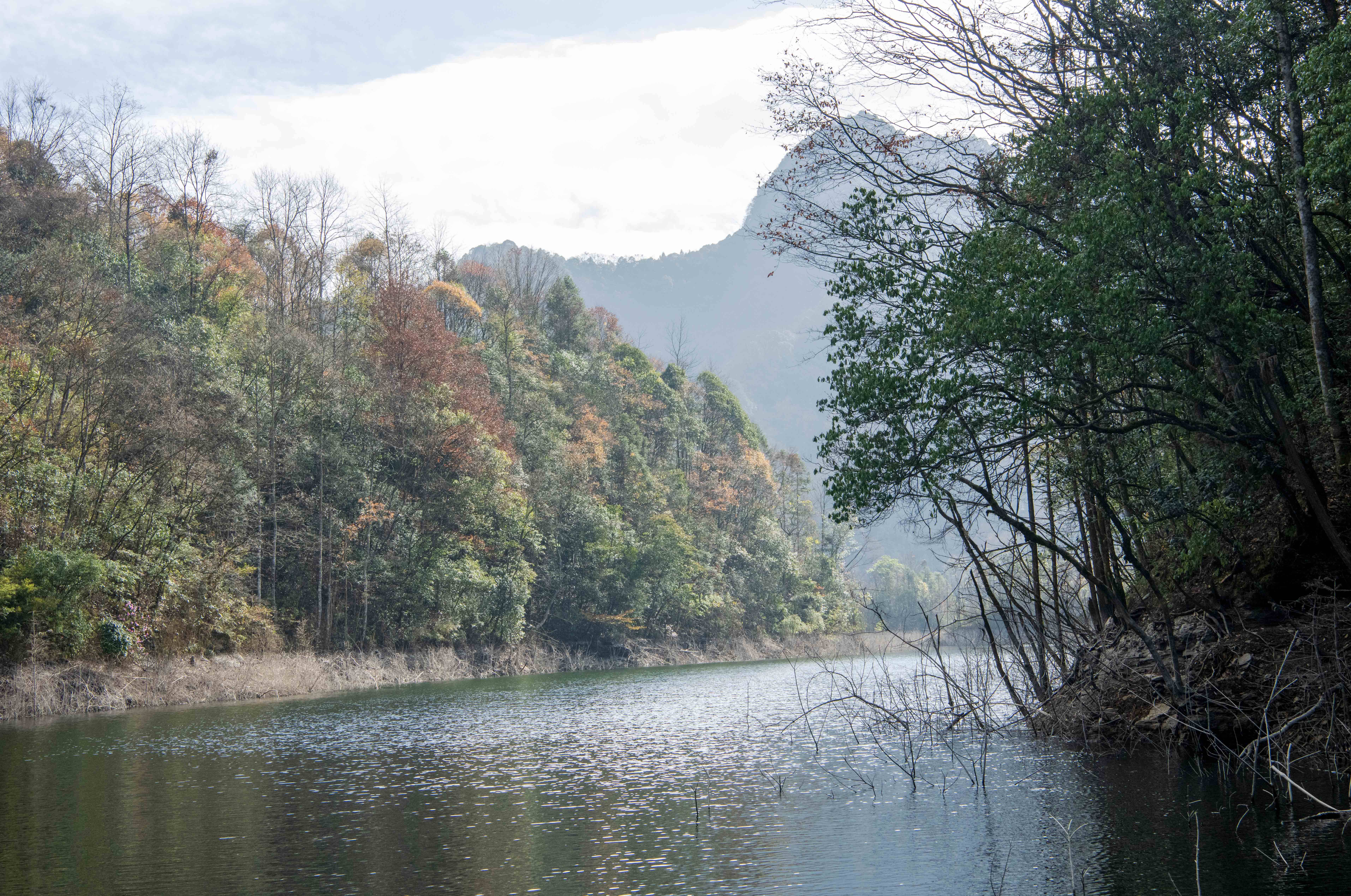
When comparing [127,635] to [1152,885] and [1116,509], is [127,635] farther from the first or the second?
[1152,885]

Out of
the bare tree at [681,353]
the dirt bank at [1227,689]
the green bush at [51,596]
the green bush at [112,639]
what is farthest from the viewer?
the bare tree at [681,353]

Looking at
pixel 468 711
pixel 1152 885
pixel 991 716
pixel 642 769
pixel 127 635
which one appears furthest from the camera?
pixel 127 635

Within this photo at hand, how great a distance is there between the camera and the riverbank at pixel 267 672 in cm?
2211

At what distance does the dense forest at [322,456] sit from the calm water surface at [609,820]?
34.2 ft

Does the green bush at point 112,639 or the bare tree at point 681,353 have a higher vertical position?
the bare tree at point 681,353

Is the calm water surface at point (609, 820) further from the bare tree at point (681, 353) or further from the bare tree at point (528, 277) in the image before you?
the bare tree at point (681, 353)

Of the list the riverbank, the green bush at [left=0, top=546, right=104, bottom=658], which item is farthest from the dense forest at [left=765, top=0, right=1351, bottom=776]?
the green bush at [left=0, top=546, right=104, bottom=658]

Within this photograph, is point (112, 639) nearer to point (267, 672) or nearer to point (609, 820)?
point (267, 672)

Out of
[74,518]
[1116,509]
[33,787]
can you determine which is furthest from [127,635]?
[1116,509]

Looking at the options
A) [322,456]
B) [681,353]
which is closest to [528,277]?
[681,353]

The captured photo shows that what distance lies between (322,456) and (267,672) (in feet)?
31.8

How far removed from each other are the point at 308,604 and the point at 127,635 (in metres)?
10.4

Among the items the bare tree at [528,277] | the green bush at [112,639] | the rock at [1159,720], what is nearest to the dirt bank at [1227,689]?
the rock at [1159,720]

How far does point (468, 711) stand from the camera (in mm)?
22578
